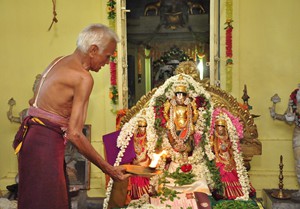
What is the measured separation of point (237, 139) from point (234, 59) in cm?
196

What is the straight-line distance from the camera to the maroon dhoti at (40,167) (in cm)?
275


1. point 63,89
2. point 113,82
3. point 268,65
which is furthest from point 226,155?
point 63,89

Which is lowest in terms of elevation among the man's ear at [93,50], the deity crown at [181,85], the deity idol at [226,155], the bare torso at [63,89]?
the deity idol at [226,155]

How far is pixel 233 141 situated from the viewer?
5.27m

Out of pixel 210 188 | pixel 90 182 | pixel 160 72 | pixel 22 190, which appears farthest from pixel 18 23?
pixel 22 190

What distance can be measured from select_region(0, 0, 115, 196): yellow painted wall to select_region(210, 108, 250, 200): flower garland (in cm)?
236

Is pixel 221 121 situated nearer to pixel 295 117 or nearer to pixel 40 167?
pixel 295 117

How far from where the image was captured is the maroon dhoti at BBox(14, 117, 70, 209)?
275cm

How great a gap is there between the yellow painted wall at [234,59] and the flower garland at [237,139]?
57.6 inches

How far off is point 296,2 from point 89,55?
194 inches

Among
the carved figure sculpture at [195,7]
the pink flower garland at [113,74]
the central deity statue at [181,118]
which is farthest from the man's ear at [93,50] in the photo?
the carved figure sculpture at [195,7]

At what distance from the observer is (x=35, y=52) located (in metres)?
7.25

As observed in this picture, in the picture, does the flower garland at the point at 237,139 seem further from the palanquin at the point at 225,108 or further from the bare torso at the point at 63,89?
the bare torso at the point at 63,89

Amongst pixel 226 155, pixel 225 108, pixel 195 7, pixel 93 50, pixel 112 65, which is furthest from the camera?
pixel 195 7
